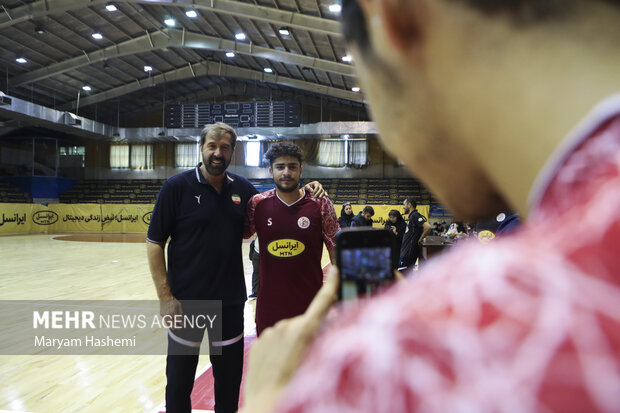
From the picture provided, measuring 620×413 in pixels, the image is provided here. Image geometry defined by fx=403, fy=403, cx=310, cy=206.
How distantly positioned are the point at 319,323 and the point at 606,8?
39cm

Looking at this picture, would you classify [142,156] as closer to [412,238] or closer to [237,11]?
[237,11]

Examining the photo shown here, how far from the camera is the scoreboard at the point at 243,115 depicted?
18328 mm

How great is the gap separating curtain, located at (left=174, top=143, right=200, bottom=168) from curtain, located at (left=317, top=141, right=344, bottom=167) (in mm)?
7307

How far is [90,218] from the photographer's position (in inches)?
Answer: 761

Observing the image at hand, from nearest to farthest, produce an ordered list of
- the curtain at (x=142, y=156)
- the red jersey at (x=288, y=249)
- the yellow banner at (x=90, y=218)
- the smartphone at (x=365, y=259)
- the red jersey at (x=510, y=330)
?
1. the red jersey at (x=510, y=330)
2. the smartphone at (x=365, y=259)
3. the red jersey at (x=288, y=249)
4. the yellow banner at (x=90, y=218)
5. the curtain at (x=142, y=156)

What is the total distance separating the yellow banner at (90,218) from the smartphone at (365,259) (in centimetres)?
1914

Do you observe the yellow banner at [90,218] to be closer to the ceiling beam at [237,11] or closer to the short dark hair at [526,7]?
the ceiling beam at [237,11]

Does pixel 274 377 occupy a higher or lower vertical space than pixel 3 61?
lower

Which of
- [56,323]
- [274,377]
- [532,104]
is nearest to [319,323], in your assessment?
[274,377]

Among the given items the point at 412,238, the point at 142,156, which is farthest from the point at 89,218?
the point at 412,238

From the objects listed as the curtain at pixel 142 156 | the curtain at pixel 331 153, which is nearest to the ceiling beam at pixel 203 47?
the curtain at pixel 331 153

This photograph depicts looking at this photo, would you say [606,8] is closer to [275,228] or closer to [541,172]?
[541,172]

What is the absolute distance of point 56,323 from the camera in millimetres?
4500

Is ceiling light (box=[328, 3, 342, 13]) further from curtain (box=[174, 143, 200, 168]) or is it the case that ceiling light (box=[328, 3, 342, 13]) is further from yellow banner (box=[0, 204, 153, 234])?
curtain (box=[174, 143, 200, 168])
